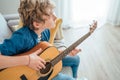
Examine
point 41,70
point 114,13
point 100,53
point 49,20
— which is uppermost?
point 49,20

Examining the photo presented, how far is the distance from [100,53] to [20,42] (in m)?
1.33

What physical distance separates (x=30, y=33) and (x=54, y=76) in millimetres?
351

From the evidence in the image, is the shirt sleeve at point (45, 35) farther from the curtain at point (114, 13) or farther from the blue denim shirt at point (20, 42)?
the curtain at point (114, 13)

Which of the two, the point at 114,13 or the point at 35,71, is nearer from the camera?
the point at 35,71

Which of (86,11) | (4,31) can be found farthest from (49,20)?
(86,11)

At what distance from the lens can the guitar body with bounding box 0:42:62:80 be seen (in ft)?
3.50

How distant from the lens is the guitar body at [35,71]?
1.07 m

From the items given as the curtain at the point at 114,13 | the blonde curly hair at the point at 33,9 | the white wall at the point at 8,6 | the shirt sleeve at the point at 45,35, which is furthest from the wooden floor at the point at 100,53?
the blonde curly hair at the point at 33,9

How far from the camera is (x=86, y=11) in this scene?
2.72 metres

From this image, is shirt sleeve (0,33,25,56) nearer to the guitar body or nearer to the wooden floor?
the guitar body

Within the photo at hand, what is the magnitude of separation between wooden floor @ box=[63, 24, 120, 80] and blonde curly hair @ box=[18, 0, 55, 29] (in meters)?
0.93

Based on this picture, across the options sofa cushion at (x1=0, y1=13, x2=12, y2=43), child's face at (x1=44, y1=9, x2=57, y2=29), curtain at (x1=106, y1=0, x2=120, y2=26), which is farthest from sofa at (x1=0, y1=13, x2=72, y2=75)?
curtain at (x1=106, y1=0, x2=120, y2=26)

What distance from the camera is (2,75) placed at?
1062 millimetres

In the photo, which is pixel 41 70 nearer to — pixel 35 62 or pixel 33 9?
pixel 35 62
